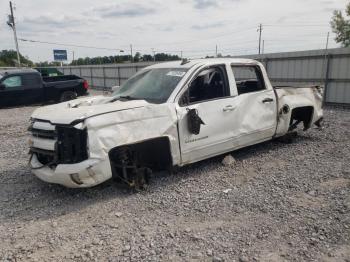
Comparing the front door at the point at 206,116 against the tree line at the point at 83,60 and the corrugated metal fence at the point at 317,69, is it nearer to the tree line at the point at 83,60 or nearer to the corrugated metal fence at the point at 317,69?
the corrugated metal fence at the point at 317,69

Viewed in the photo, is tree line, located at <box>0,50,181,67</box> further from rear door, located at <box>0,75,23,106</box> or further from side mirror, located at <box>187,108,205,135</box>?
side mirror, located at <box>187,108,205,135</box>

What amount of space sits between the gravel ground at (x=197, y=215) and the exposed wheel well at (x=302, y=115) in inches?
52.5

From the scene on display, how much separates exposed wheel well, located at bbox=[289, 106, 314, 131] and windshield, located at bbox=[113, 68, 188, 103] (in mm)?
3085

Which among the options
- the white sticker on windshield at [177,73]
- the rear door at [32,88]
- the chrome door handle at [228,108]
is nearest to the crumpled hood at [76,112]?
the white sticker on windshield at [177,73]

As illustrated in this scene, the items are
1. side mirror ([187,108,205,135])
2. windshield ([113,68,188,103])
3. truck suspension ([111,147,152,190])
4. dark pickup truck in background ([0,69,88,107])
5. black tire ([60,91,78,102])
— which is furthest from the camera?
black tire ([60,91,78,102])

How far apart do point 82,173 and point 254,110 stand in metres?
3.18

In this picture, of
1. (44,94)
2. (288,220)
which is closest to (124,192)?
(288,220)

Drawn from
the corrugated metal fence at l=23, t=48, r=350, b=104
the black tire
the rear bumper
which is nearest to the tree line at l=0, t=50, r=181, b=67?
the black tire

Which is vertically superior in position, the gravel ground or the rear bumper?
the rear bumper

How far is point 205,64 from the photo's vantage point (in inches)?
209

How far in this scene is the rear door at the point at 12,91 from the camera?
1425cm

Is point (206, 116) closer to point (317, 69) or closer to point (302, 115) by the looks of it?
point (302, 115)

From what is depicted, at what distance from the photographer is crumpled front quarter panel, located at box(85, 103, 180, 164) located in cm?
402

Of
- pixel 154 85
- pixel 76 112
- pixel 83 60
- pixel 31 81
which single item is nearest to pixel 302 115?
pixel 154 85
